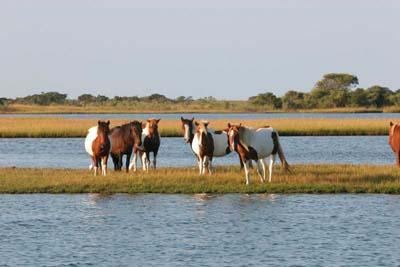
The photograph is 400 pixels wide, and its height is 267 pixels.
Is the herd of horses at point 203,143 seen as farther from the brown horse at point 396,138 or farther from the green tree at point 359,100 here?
the green tree at point 359,100

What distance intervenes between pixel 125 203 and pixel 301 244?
643 cm

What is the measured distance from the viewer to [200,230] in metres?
17.6

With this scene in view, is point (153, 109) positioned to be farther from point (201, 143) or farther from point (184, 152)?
point (201, 143)

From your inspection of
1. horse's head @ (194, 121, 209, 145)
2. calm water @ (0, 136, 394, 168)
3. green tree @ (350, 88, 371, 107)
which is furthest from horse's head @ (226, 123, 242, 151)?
green tree @ (350, 88, 371, 107)

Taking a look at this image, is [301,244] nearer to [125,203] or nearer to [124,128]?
[125,203]

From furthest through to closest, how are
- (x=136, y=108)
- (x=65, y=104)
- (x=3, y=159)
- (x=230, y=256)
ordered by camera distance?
(x=65, y=104) < (x=136, y=108) < (x=3, y=159) < (x=230, y=256)

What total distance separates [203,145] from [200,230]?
7.92 m

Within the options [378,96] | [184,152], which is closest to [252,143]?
[184,152]

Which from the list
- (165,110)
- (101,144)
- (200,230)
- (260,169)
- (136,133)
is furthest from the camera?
(165,110)

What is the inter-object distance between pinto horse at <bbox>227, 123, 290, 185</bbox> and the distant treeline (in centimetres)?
9483

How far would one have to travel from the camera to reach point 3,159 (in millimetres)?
38062

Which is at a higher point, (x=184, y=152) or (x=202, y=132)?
(x=202, y=132)

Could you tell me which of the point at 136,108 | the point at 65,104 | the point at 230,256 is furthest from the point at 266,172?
the point at 65,104

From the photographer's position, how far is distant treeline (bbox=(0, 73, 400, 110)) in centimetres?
12181
